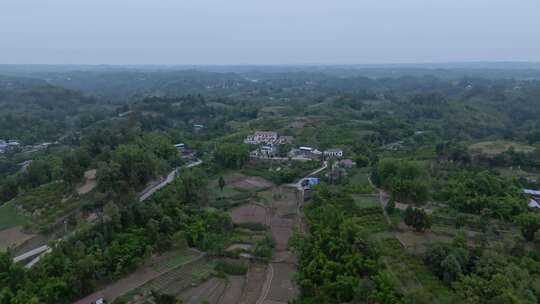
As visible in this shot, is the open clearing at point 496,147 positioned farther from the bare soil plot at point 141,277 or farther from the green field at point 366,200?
the bare soil plot at point 141,277

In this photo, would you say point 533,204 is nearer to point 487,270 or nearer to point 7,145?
point 487,270

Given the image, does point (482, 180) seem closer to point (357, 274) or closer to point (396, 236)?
point (396, 236)

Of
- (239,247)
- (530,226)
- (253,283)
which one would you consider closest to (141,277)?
(239,247)

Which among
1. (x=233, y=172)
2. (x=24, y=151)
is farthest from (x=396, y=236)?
(x=24, y=151)

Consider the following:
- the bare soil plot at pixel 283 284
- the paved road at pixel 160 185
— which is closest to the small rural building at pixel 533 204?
the bare soil plot at pixel 283 284

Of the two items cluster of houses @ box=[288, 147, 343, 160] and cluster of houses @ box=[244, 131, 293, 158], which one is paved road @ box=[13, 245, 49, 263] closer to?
cluster of houses @ box=[244, 131, 293, 158]

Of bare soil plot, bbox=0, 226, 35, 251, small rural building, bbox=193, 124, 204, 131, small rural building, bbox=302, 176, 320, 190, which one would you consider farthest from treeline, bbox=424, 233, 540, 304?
small rural building, bbox=193, 124, 204, 131
